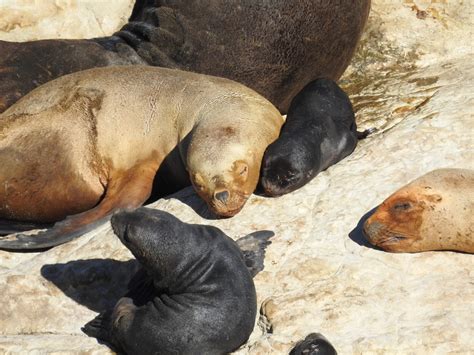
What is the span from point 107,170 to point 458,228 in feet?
7.59

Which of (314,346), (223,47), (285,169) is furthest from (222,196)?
(223,47)

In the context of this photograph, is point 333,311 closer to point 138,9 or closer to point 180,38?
point 180,38

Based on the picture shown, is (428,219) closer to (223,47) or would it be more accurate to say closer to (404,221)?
(404,221)

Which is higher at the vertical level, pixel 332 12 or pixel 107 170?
pixel 332 12

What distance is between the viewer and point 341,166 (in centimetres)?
602

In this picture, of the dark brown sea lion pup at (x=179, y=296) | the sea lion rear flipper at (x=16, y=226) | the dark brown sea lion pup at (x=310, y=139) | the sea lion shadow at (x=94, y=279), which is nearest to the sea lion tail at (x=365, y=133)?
the dark brown sea lion pup at (x=310, y=139)

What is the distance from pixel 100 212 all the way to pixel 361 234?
1.65 metres

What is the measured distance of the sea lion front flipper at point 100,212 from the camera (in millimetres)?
5977

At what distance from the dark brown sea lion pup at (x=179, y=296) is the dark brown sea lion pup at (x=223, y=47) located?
2390 mm

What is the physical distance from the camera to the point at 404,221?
5.11m

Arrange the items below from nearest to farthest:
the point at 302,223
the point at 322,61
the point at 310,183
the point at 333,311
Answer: the point at 333,311 → the point at 302,223 → the point at 310,183 → the point at 322,61

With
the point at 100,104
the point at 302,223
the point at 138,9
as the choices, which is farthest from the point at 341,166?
the point at 138,9

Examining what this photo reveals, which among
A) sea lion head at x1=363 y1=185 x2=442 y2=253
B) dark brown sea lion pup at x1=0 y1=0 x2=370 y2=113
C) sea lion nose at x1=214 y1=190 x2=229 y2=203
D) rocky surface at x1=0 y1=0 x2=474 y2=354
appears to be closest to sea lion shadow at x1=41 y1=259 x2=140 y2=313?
rocky surface at x1=0 y1=0 x2=474 y2=354

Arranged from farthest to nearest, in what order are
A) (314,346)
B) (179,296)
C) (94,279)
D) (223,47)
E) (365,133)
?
(223,47)
(365,133)
(94,279)
(179,296)
(314,346)
